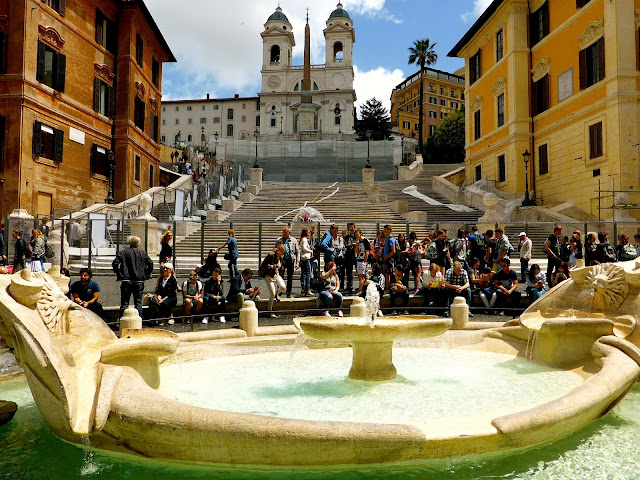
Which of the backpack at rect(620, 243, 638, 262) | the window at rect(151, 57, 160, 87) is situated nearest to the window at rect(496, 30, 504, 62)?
the backpack at rect(620, 243, 638, 262)

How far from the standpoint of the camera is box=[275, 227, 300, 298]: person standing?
1298 centimetres

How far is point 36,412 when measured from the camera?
16.4ft

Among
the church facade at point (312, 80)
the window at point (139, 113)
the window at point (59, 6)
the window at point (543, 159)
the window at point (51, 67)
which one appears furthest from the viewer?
the church facade at point (312, 80)

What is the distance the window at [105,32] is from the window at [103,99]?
2.37 metres

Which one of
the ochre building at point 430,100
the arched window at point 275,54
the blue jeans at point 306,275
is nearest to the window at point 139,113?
the blue jeans at point 306,275

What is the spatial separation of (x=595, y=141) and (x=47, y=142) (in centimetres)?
2559

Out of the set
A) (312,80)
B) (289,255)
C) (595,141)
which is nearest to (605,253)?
(289,255)

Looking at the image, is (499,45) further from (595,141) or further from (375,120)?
(375,120)

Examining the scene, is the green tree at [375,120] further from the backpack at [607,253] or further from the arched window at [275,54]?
the backpack at [607,253]

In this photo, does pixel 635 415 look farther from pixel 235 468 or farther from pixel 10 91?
pixel 10 91

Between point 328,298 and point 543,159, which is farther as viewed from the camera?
point 543,159

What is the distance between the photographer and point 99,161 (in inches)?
1184

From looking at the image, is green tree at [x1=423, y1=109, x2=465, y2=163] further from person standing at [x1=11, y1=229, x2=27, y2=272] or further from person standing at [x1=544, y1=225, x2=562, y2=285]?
person standing at [x1=11, y1=229, x2=27, y2=272]

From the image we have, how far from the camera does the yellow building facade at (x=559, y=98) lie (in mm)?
21078
